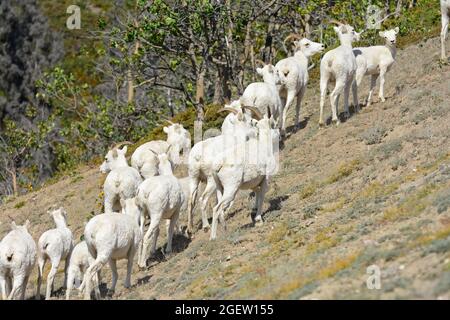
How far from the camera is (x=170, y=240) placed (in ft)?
61.0

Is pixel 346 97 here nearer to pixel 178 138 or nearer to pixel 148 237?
pixel 178 138

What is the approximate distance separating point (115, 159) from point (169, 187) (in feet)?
13.0

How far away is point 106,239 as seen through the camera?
1524 cm

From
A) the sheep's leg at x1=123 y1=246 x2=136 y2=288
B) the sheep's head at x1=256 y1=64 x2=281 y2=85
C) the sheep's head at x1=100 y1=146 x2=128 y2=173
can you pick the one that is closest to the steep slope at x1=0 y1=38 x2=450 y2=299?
the sheep's leg at x1=123 y1=246 x2=136 y2=288

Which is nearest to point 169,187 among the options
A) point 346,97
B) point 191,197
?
point 191,197

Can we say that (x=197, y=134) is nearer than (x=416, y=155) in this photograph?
No

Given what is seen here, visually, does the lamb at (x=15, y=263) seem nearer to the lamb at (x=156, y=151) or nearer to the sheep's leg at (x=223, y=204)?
the sheep's leg at (x=223, y=204)

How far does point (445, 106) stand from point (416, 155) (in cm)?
357

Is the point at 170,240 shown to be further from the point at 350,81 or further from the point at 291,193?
the point at 350,81

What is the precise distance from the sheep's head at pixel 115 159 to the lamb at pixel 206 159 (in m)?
2.36

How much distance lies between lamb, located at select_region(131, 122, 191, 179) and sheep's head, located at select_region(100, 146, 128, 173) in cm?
39

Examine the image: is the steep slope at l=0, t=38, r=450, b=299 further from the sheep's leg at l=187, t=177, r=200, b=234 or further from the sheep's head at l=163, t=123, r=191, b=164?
the sheep's head at l=163, t=123, r=191, b=164

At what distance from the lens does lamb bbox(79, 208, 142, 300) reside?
49.7 ft
